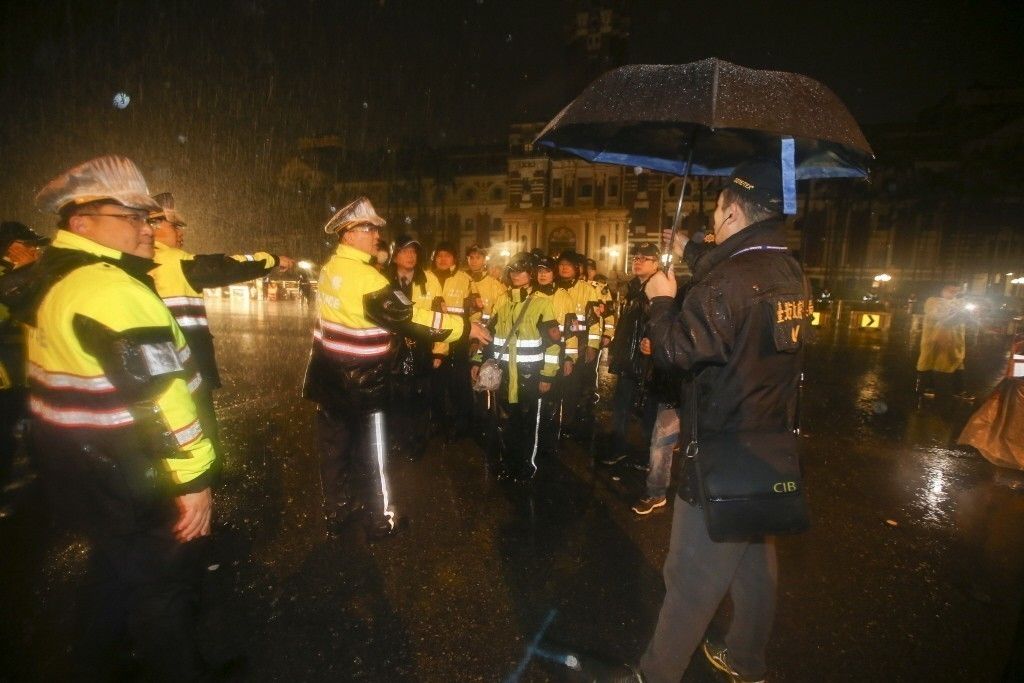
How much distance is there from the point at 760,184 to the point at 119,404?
2751mm

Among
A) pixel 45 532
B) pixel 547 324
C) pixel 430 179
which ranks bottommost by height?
pixel 45 532

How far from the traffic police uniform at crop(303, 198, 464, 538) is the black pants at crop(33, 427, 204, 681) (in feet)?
4.65

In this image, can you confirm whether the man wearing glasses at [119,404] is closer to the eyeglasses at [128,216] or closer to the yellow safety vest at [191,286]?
the eyeglasses at [128,216]

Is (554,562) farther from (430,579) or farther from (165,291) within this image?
(165,291)

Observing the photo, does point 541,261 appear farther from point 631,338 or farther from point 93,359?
point 93,359

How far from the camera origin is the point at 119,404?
192 centimetres

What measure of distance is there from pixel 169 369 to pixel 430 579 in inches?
83.6

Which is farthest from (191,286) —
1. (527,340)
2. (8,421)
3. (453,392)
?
(453,392)

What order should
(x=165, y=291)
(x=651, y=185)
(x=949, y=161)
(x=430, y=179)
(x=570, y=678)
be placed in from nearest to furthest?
1. (x=570, y=678)
2. (x=165, y=291)
3. (x=949, y=161)
4. (x=651, y=185)
5. (x=430, y=179)

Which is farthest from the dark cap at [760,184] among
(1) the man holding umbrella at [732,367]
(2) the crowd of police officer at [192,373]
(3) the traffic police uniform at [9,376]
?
(3) the traffic police uniform at [9,376]

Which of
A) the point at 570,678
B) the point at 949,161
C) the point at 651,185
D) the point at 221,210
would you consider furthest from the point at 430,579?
the point at 221,210

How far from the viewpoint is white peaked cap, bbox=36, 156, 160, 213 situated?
6.48 ft

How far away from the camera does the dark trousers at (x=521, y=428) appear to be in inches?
195

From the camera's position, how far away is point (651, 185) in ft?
146
